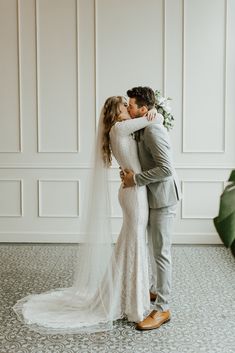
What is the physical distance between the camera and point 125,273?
12.0 ft

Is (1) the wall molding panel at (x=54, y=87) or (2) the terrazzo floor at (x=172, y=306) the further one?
(1) the wall molding panel at (x=54, y=87)

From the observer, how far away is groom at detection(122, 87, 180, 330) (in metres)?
3.50

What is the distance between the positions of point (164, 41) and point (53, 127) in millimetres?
1774

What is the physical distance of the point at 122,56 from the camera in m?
6.38

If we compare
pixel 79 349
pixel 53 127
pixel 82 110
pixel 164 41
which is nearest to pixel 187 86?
pixel 164 41

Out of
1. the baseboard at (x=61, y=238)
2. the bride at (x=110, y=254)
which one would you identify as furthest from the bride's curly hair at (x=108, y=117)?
the baseboard at (x=61, y=238)

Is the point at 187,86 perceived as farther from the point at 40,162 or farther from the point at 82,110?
the point at 40,162

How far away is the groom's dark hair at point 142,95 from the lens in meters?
3.57

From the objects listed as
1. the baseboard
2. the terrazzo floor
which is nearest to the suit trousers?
the terrazzo floor

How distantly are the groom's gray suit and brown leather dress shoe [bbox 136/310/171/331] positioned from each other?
1.6 inches

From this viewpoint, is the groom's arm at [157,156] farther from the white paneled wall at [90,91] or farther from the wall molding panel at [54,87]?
the wall molding panel at [54,87]

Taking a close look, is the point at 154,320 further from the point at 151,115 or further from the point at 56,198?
the point at 56,198

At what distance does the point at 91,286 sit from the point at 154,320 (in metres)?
0.59

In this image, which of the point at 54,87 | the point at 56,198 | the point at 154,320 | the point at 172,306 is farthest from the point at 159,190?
the point at 54,87
